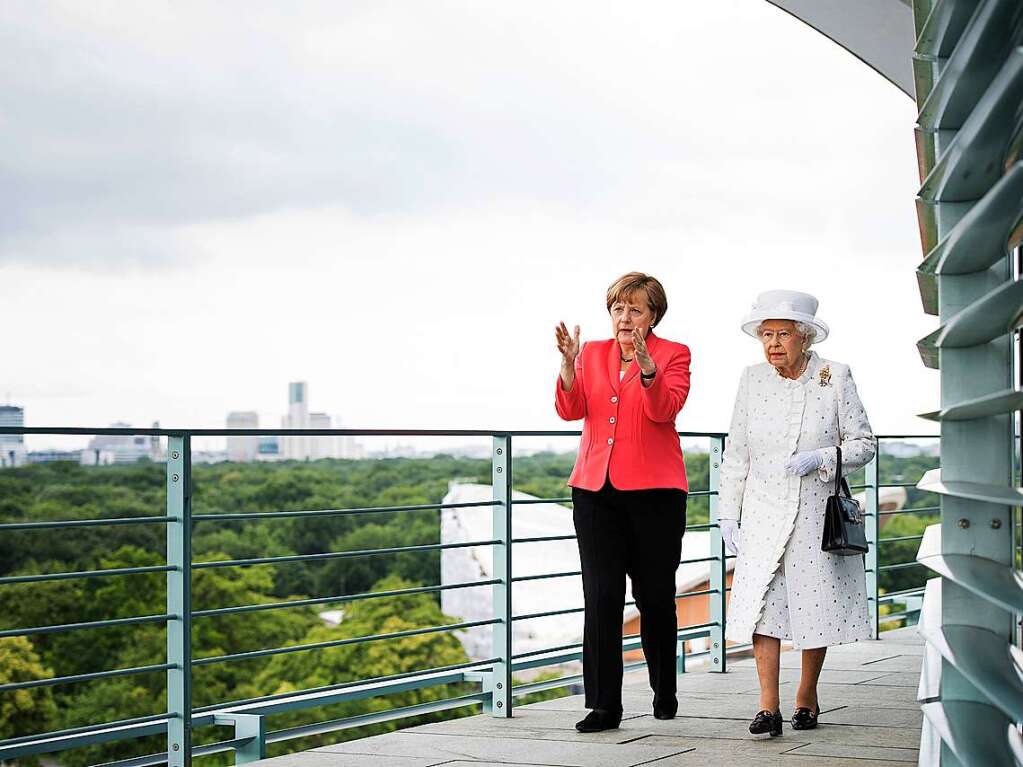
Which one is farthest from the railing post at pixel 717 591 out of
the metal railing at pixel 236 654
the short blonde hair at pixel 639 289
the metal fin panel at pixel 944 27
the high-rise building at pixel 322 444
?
the high-rise building at pixel 322 444

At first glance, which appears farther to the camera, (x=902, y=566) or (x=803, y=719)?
(x=902, y=566)

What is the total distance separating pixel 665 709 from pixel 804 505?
2.87 feet

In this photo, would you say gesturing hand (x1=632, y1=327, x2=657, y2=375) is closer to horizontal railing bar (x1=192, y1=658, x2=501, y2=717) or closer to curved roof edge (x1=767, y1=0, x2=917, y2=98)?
horizontal railing bar (x1=192, y1=658, x2=501, y2=717)

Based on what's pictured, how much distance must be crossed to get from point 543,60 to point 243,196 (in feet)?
42.9

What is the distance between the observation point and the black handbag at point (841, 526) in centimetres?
406

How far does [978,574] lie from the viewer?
2.51ft

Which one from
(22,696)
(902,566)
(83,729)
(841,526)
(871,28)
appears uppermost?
(871,28)

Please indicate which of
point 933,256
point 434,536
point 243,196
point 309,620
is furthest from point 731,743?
point 243,196

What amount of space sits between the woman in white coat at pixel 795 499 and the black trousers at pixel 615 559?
253mm

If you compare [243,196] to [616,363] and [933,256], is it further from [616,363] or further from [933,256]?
[933,256]

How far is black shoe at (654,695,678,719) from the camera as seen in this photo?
4508 millimetres

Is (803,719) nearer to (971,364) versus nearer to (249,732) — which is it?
(249,732)

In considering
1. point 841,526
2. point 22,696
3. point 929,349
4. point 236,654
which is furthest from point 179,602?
point 22,696

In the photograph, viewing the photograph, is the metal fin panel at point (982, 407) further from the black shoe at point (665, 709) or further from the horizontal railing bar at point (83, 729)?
the black shoe at point (665, 709)
